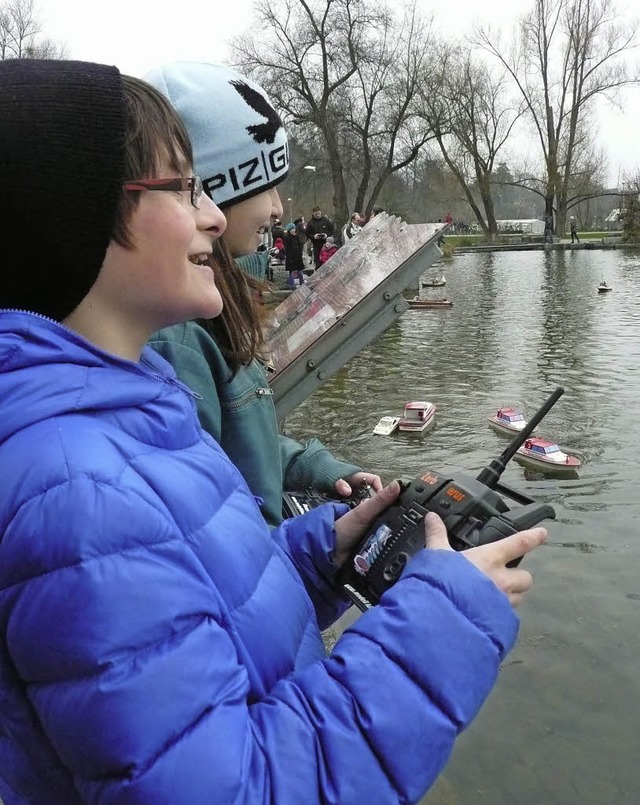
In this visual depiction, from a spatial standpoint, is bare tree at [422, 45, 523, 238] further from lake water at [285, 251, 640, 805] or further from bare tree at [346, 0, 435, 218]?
lake water at [285, 251, 640, 805]

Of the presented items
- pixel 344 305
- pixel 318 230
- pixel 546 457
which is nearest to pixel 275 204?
pixel 344 305

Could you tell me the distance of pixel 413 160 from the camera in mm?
38062

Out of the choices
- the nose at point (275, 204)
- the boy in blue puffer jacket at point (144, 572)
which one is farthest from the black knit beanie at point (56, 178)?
the nose at point (275, 204)

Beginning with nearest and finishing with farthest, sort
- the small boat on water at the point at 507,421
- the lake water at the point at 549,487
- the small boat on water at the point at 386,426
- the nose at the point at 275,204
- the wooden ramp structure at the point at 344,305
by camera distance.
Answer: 1. the nose at the point at 275,204
2. the lake water at the point at 549,487
3. the wooden ramp structure at the point at 344,305
4. the small boat on water at the point at 507,421
5. the small boat on water at the point at 386,426

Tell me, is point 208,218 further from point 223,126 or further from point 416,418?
point 416,418

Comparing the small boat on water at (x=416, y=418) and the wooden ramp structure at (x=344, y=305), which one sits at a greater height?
the wooden ramp structure at (x=344, y=305)

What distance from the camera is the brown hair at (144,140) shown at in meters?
1.20

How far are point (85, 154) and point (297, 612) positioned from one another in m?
0.81

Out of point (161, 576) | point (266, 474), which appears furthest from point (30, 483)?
point (266, 474)

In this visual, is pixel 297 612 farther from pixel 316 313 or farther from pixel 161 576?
pixel 316 313

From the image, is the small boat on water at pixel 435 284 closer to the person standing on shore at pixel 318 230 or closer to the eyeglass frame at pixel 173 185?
the person standing on shore at pixel 318 230

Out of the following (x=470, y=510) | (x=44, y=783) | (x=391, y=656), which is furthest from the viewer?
(x=470, y=510)

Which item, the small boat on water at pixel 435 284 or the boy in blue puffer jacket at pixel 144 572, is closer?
the boy in blue puffer jacket at pixel 144 572

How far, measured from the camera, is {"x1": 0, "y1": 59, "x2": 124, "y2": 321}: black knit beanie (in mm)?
1104
